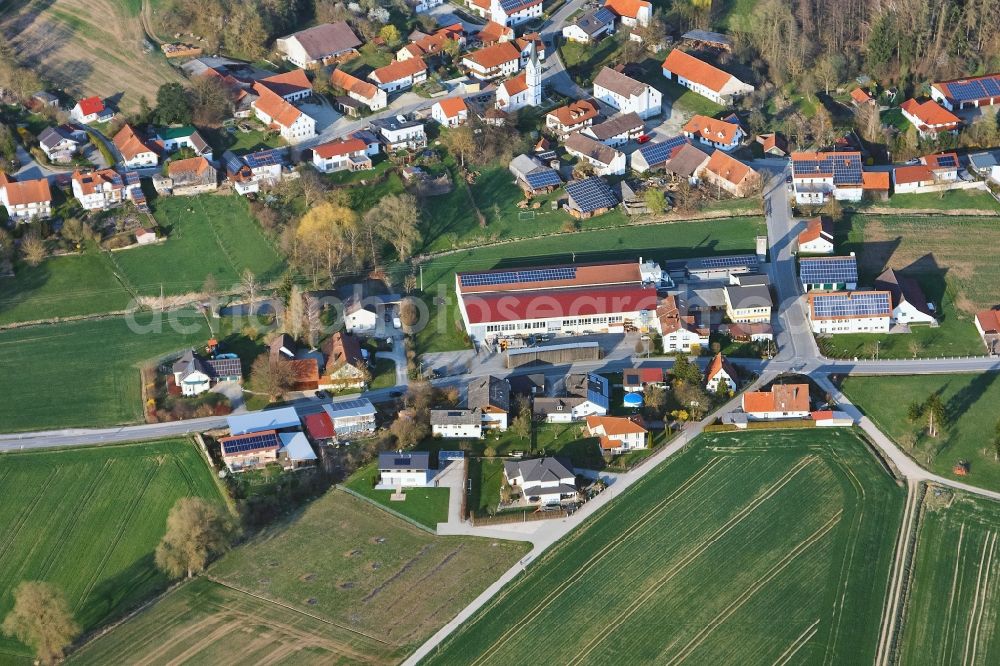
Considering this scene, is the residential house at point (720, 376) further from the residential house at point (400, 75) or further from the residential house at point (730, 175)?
the residential house at point (400, 75)

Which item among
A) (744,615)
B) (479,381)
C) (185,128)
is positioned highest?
(185,128)

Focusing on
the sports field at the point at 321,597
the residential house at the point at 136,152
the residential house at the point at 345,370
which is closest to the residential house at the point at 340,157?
the residential house at the point at 136,152

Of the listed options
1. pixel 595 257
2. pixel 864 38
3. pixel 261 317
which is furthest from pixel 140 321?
pixel 864 38

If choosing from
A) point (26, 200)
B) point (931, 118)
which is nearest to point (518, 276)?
point (26, 200)

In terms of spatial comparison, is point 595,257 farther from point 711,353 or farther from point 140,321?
point 140,321

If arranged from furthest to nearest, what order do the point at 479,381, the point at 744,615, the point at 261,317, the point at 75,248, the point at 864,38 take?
1. the point at 864,38
2. the point at 75,248
3. the point at 261,317
4. the point at 479,381
5. the point at 744,615

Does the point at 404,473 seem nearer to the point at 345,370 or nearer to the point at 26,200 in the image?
the point at 345,370
